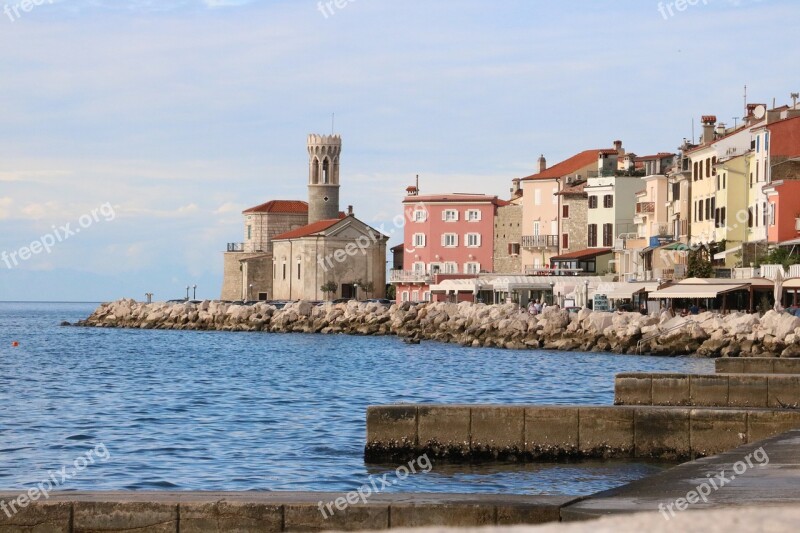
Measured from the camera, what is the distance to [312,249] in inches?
3949

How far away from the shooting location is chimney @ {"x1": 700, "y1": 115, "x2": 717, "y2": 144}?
6303cm

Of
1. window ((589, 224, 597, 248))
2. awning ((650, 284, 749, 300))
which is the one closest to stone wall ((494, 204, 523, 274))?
window ((589, 224, 597, 248))

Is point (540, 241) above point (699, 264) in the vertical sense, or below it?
above

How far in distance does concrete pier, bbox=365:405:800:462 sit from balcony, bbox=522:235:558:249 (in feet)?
220

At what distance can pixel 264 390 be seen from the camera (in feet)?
94.4

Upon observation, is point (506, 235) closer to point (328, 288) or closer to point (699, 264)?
point (328, 288)

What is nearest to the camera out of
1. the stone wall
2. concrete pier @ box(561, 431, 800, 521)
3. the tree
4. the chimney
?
concrete pier @ box(561, 431, 800, 521)

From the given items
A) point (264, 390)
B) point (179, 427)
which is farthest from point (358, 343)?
point (179, 427)

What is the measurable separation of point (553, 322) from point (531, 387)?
1851cm

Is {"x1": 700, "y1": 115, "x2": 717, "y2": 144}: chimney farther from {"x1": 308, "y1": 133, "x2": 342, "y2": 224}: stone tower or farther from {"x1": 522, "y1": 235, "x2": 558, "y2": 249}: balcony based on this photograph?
{"x1": 308, "y1": 133, "x2": 342, "y2": 224}: stone tower

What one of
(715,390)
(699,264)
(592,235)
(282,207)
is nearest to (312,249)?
(282,207)

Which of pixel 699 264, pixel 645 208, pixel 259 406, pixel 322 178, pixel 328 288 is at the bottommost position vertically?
pixel 259 406

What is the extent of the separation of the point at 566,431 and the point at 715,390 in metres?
4.41

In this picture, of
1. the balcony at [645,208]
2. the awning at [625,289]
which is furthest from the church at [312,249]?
the awning at [625,289]
